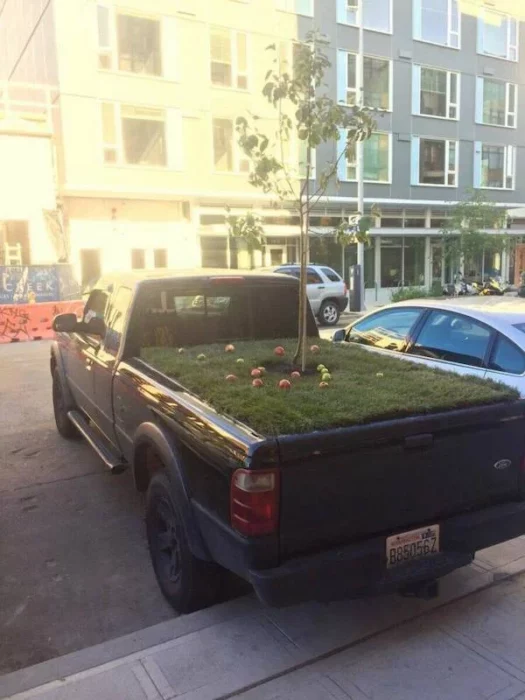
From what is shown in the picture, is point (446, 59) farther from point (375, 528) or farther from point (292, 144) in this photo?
point (375, 528)

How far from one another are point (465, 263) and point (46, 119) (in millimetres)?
18384

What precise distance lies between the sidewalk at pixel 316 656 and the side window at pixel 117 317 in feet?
6.57

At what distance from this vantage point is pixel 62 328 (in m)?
5.07

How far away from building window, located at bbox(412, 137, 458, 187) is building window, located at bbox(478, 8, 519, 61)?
5034 mm

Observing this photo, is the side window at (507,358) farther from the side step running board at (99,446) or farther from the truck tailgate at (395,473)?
the side step running board at (99,446)

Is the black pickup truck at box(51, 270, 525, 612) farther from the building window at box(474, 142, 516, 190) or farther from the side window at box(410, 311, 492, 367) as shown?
the building window at box(474, 142, 516, 190)

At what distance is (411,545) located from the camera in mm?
2826

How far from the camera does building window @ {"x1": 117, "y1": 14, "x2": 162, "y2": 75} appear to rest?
20.8m

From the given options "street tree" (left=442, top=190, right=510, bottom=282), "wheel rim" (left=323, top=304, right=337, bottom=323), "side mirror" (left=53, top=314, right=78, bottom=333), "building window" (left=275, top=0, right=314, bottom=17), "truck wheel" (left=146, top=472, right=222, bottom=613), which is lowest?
"wheel rim" (left=323, top=304, right=337, bottom=323)

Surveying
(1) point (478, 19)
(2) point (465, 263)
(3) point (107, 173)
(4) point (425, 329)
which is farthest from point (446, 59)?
(4) point (425, 329)

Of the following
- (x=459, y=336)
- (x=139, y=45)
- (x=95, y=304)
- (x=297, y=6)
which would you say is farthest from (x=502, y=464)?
(x=297, y=6)

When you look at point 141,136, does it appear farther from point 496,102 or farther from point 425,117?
point 496,102

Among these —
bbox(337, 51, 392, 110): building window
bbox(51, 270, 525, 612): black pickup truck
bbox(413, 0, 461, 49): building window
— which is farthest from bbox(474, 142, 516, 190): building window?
bbox(51, 270, 525, 612): black pickup truck

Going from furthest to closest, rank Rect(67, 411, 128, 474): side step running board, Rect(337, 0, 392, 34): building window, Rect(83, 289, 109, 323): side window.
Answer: Rect(337, 0, 392, 34): building window
Rect(83, 289, 109, 323): side window
Rect(67, 411, 128, 474): side step running board
